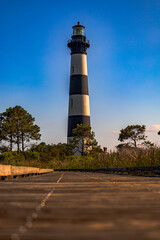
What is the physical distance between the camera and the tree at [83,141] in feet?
148

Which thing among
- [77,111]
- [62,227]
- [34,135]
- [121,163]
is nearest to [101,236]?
[62,227]

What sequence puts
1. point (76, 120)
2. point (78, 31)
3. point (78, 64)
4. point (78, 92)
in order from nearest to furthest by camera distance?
point (78, 92)
point (76, 120)
point (78, 64)
point (78, 31)

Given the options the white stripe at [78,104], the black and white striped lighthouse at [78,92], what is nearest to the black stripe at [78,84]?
the black and white striped lighthouse at [78,92]

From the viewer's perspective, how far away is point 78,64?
153 ft

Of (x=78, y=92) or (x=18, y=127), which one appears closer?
(x=78, y=92)

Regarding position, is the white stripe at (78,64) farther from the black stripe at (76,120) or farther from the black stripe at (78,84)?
the black stripe at (76,120)

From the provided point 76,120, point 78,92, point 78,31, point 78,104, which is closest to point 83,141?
point 76,120

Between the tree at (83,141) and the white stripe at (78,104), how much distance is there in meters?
1.97

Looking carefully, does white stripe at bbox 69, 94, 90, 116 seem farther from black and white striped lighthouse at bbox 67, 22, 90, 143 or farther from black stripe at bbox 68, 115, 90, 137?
black stripe at bbox 68, 115, 90, 137

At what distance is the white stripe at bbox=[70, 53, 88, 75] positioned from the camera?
46.1 metres

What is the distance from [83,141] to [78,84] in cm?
781

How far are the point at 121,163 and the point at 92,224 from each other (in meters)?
16.2

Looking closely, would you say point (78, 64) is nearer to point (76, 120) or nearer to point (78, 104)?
point (78, 104)

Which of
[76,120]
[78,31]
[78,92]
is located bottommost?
[76,120]
